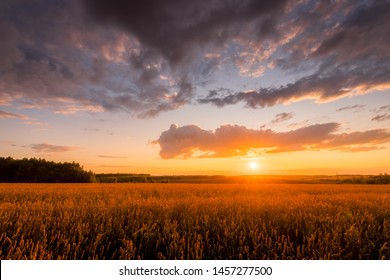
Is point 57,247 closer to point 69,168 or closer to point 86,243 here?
point 86,243

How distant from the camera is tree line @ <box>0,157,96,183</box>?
188 feet

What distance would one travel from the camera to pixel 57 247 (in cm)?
394

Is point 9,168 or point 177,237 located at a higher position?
point 9,168

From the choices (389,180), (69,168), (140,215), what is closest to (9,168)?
(69,168)

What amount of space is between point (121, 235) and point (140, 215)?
1.46 meters

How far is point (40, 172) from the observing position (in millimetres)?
57094

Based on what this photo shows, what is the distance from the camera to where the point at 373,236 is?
490cm

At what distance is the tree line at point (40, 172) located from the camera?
57.2 metres

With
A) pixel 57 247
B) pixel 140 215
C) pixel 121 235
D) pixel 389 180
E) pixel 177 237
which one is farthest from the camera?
pixel 389 180
